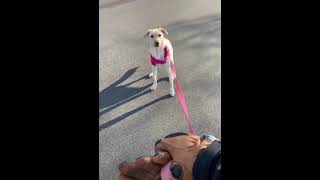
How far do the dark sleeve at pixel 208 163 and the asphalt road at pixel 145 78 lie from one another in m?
1.94

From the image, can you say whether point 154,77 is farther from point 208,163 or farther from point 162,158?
point 208,163

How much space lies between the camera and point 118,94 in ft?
14.4

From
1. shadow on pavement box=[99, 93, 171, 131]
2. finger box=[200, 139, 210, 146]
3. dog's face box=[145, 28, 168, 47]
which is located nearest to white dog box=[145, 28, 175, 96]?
dog's face box=[145, 28, 168, 47]

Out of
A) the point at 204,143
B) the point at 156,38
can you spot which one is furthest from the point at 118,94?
the point at 204,143

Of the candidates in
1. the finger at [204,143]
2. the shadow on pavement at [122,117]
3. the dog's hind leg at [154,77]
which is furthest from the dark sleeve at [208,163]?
the dog's hind leg at [154,77]

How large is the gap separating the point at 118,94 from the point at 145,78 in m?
0.46

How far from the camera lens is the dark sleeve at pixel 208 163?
1392 millimetres

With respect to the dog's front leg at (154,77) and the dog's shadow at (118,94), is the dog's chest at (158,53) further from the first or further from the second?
the dog's shadow at (118,94)

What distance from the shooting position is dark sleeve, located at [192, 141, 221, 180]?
1.39 m
